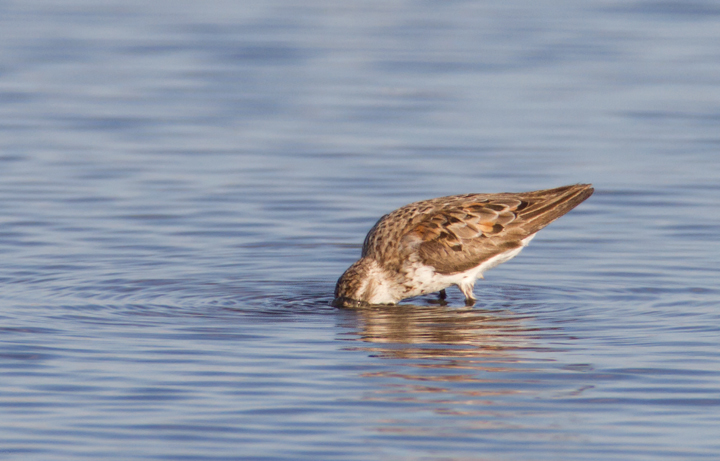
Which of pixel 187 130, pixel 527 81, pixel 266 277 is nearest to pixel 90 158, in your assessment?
pixel 187 130

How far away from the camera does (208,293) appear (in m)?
12.6

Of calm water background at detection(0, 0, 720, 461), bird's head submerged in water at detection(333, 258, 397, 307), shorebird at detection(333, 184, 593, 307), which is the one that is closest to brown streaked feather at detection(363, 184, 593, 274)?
shorebird at detection(333, 184, 593, 307)

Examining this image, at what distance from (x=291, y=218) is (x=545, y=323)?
15.9ft

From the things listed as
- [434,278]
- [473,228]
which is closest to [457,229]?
[473,228]

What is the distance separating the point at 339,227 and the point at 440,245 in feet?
8.85

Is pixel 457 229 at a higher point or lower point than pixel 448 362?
higher

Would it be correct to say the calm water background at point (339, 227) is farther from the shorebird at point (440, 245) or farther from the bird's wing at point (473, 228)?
the bird's wing at point (473, 228)

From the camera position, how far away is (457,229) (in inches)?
504

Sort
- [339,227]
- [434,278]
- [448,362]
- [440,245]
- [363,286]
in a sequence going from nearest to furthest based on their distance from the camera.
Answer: [448,362]
[363,286]
[434,278]
[440,245]
[339,227]

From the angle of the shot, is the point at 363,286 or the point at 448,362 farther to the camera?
the point at 363,286

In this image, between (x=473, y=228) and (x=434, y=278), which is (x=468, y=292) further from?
(x=473, y=228)

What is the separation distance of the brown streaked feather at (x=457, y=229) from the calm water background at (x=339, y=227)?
0.50m

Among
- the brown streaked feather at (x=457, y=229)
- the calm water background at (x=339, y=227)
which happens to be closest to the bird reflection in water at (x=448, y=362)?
the calm water background at (x=339, y=227)

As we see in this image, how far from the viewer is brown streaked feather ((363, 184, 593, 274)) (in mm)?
12680
